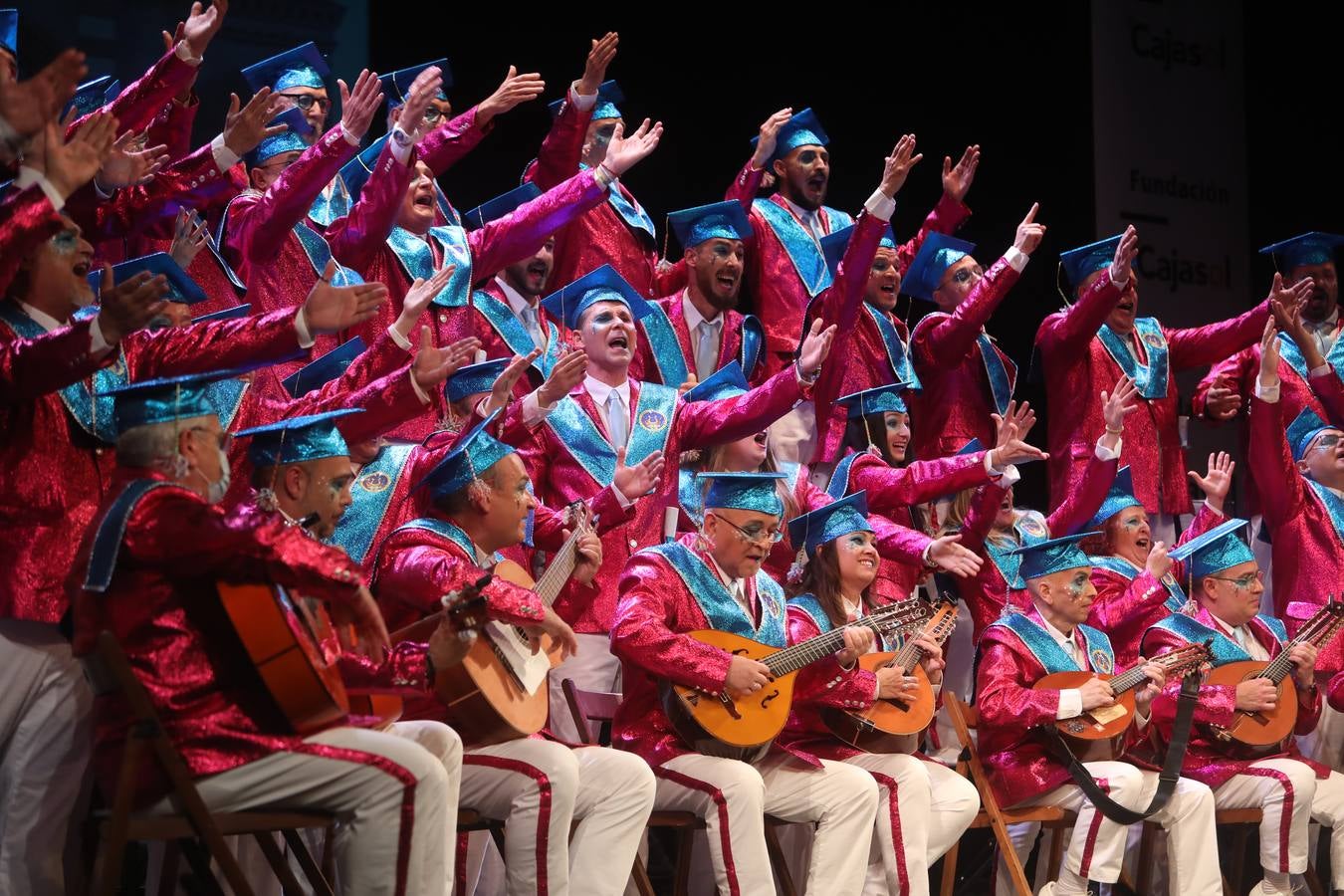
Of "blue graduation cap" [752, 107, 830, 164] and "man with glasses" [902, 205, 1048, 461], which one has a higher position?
"blue graduation cap" [752, 107, 830, 164]

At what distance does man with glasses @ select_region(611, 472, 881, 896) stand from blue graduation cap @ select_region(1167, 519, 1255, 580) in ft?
7.20

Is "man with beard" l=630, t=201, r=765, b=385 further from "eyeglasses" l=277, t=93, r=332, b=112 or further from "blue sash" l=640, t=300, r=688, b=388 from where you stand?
"eyeglasses" l=277, t=93, r=332, b=112

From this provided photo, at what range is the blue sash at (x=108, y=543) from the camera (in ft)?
10.7

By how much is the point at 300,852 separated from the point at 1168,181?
7.21 metres

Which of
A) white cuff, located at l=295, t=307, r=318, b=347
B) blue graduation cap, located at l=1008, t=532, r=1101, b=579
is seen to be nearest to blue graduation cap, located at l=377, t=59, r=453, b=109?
white cuff, located at l=295, t=307, r=318, b=347

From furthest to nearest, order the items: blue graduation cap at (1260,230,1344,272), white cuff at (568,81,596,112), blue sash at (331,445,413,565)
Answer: blue graduation cap at (1260,230,1344,272) < white cuff at (568,81,596,112) < blue sash at (331,445,413,565)

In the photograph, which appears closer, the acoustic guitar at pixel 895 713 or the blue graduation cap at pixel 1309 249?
the acoustic guitar at pixel 895 713

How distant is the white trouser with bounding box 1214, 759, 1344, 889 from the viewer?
5773mm

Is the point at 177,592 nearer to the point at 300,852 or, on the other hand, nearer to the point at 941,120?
the point at 300,852

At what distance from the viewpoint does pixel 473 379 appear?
5.23 m

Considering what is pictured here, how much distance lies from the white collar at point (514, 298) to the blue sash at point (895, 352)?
1.49m

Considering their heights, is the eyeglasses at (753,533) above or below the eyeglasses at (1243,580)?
above

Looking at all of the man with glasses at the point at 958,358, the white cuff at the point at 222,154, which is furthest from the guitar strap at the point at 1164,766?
the white cuff at the point at 222,154

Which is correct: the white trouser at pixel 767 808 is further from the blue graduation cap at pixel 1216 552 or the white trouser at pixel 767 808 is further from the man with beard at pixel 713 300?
the blue graduation cap at pixel 1216 552
